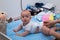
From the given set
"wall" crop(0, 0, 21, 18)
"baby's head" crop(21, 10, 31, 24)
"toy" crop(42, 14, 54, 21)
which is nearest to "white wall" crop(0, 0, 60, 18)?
"wall" crop(0, 0, 21, 18)

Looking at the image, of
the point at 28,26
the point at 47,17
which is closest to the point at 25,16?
the point at 28,26

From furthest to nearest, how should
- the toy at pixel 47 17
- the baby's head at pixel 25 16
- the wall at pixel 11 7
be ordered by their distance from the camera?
the wall at pixel 11 7 < the toy at pixel 47 17 < the baby's head at pixel 25 16

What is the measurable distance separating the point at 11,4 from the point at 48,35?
3.24ft

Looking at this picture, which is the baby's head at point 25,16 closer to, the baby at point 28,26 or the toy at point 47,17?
the baby at point 28,26

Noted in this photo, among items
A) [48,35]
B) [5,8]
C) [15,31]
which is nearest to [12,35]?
[15,31]

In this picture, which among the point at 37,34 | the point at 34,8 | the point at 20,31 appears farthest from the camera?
the point at 34,8

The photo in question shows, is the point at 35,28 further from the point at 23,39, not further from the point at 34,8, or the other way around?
the point at 34,8

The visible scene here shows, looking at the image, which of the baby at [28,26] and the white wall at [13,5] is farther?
the white wall at [13,5]

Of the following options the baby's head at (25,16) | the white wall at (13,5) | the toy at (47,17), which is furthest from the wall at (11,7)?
the baby's head at (25,16)

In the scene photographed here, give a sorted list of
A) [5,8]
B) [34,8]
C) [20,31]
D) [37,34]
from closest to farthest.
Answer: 1. [37,34]
2. [20,31]
3. [5,8]
4. [34,8]

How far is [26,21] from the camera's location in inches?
58.4

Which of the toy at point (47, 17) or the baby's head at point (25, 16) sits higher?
the baby's head at point (25, 16)

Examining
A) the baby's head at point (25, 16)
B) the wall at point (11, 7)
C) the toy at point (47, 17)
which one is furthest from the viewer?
the wall at point (11, 7)

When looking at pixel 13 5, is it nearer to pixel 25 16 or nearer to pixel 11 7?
pixel 11 7
